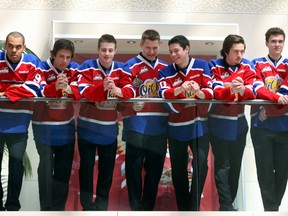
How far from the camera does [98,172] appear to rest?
30.4 feet

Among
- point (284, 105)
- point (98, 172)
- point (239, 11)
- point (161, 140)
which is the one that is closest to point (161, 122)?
point (161, 140)

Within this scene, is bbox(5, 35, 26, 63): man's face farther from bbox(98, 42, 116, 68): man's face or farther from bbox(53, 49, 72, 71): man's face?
bbox(98, 42, 116, 68): man's face

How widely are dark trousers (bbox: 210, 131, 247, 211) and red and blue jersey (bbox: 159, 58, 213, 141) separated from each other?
0.83 feet

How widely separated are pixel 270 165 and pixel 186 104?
1.32m

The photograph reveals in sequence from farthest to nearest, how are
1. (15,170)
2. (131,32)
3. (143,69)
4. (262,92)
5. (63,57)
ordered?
1. (131,32)
2. (143,69)
3. (63,57)
4. (262,92)
5. (15,170)

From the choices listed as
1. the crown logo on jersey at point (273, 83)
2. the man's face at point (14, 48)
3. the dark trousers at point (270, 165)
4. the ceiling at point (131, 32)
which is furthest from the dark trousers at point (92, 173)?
the ceiling at point (131, 32)

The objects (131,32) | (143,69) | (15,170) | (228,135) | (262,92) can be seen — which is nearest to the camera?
(15,170)

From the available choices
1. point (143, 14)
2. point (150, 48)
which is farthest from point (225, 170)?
point (143, 14)

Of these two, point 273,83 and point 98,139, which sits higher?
point 273,83

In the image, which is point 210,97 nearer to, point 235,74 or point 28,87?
point 235,74

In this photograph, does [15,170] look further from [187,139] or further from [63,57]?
[187,139]

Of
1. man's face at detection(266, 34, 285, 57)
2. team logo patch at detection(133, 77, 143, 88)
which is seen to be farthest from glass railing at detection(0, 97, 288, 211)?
man's face at detection(266, 34, 285, 57)

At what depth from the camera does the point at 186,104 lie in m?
9.38

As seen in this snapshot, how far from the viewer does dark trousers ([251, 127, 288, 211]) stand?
31.1ft
